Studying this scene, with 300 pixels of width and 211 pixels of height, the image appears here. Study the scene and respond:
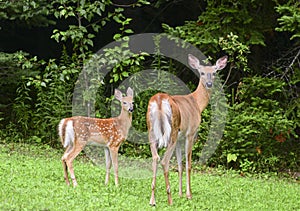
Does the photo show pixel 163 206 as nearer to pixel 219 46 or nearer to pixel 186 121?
pixel 186 121

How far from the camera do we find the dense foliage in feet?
35.8

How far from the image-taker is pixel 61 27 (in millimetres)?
14656

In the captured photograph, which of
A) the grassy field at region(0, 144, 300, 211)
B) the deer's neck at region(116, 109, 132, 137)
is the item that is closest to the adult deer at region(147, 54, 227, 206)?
the grassy field at region(0, 144, 300, 211)

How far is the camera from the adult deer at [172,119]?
284 inches

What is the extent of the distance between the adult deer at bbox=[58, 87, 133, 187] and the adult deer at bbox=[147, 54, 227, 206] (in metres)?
0.88

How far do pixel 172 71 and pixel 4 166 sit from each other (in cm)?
436

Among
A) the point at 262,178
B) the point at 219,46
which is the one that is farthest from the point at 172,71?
the point at 262,178

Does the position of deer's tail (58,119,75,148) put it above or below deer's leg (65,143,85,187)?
above

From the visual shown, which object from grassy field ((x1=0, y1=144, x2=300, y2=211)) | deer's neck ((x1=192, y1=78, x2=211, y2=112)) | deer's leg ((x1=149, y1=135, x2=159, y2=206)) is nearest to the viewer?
grassy field ((x1=0, y1=144, x2=300, y2=211))

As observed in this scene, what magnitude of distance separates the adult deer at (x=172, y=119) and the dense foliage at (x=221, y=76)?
7.69ft

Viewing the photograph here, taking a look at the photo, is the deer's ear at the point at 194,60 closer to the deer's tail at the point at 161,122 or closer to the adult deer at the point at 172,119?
the adult deer at the point at 172,119

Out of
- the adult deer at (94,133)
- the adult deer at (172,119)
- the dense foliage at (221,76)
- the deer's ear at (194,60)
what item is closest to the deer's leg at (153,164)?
the adult deer at (172,119)

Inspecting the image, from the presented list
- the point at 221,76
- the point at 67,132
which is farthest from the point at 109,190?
the point at 221,76

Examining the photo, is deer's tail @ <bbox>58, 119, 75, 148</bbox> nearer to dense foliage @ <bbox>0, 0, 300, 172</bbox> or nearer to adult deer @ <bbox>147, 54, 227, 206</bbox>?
adult deer @ <bbox>147, 54, 227, 206</bbox>
